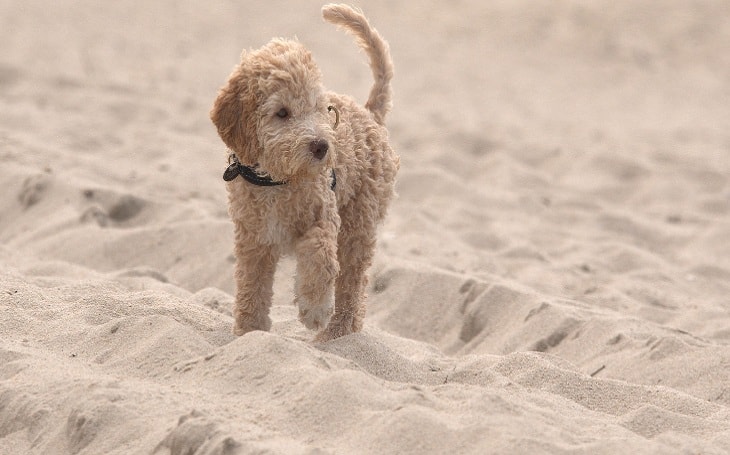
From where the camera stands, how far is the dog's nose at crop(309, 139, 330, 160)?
4.22m

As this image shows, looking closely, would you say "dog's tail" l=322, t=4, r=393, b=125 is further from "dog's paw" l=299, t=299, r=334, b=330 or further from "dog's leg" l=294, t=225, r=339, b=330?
"dog's paw" l=299, t=299, r=334, b=330

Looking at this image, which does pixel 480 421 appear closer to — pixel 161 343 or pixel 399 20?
pixel 161 343

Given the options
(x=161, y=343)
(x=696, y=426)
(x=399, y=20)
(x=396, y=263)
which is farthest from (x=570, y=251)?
(x=399, y=20)

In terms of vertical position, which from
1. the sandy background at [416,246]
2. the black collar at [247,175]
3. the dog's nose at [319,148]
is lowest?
the sandy background at [416,246]

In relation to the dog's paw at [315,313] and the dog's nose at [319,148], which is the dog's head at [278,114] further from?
the dog's paw at [315,313]

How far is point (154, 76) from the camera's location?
42.5ft

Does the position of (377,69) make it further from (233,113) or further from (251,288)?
(251,288)

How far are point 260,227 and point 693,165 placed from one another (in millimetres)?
7108

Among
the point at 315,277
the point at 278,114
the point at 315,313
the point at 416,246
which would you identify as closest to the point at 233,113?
the point at 278,114

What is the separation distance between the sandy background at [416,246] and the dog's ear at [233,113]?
2.73 feet

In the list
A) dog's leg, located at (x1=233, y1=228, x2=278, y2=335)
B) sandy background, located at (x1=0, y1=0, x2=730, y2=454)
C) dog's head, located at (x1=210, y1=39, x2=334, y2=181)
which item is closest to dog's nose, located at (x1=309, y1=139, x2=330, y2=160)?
dog's head, located at (x1=210, y1=39, x2=334, y2=181)

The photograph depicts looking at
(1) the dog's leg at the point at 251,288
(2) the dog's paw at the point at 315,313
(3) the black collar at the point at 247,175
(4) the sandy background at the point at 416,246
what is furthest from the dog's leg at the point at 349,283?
(3) the black collar at the point at 247,175

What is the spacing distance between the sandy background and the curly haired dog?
0.78 ft

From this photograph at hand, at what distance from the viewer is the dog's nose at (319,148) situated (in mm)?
4219
